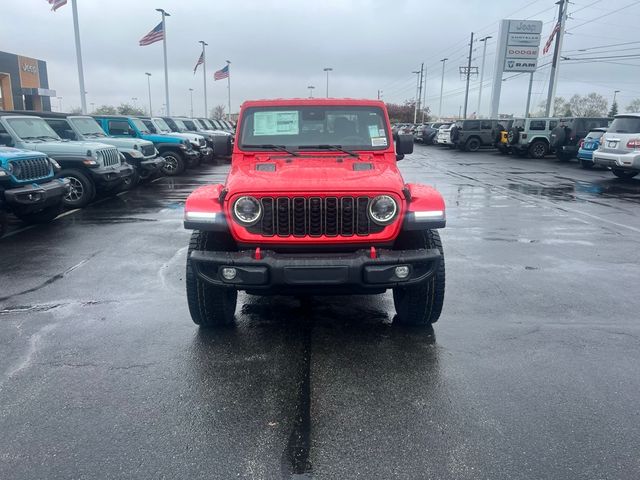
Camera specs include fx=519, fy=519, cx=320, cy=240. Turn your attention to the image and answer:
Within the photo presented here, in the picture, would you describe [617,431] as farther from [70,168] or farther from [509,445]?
[70,168]

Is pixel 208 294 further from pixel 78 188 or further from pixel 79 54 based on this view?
pixel 79 54

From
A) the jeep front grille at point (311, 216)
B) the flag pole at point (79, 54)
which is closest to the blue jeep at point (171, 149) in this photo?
the flag pole at point (79, 54)

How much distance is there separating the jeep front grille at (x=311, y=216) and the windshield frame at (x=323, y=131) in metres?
1.32

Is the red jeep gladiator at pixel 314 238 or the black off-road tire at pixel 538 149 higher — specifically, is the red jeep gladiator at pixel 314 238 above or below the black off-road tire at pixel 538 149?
above

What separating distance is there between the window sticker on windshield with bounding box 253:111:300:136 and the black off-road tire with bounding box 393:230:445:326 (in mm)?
1816

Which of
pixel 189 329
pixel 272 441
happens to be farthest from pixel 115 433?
pixel 189 329

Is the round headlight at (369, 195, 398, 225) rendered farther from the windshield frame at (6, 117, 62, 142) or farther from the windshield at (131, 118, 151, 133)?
the windshield at (131, 118, 151, 133)

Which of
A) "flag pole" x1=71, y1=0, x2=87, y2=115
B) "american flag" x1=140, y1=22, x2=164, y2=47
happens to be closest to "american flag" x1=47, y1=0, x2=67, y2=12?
"flag pole" x1=71, y1=0, x2=87, y2=115

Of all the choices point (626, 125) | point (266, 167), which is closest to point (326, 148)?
point (266, 167)

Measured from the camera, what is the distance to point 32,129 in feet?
35.1

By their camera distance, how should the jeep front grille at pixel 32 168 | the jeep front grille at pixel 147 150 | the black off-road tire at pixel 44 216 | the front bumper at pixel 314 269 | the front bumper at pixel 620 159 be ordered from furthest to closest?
the front bumper at pixel 620 159 → the jeep front grille at pixel 147 150 → the black off-road tire at pixel 44 216 → the jeep front grille at pixel 32 168 → the front bumper at pixel 314 269

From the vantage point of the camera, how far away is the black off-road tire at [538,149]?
27438 millimetres

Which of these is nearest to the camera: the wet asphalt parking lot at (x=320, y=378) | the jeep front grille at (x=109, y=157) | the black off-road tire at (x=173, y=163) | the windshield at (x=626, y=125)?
the wet asphalt parking lot at (x=320, y=378)

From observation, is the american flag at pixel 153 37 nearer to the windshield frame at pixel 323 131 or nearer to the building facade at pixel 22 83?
the building facade at pixel 22 83
